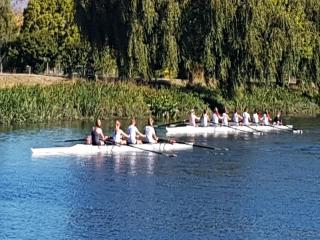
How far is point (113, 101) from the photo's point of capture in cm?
5175

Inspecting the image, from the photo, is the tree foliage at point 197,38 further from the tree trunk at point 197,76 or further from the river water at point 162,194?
the river water at point 162,194

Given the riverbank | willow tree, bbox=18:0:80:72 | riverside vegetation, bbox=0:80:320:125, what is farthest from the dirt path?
willow tree, bbox=18:0:80:72

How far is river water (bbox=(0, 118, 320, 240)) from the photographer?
19.4 meters

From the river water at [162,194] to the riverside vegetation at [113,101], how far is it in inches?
407

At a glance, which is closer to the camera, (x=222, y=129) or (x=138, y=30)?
(x=222, y=129)

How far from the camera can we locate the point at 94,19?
185 feet

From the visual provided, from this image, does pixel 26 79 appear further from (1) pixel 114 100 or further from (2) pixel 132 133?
(2) pixel 132 133

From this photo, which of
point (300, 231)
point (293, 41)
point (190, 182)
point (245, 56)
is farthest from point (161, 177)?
point (293, 41)

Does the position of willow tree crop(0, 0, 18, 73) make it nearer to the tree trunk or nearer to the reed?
the reed

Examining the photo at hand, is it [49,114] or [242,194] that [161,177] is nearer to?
[242,194]

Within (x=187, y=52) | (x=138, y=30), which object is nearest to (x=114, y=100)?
(x=138, y=30)

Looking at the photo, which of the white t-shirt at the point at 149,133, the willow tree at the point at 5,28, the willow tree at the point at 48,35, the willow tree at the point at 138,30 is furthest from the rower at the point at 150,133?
A: the willow tree at the point at 5,28

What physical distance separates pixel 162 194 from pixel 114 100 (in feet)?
93.4

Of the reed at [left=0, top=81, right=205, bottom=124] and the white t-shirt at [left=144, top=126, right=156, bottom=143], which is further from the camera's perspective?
the reed at [left=0, top=81, right=205, bottom=124]
